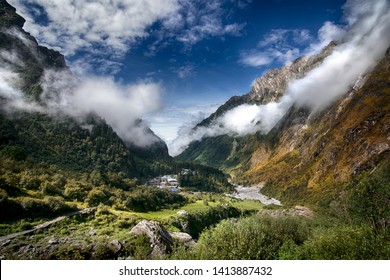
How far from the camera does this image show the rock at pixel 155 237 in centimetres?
5713

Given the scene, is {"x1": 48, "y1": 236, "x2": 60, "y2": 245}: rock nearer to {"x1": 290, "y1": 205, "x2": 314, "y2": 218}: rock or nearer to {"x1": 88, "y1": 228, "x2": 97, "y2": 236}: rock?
{"x1": 88, "y1": 228, "x2": 97, "y2": 236}: rock

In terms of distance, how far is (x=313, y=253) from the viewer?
54.5 m

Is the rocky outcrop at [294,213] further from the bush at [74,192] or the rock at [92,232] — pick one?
the rock at [92,232]

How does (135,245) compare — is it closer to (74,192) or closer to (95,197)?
(74,192)

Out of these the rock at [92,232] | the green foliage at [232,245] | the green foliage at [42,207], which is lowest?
the green foliage at [232,245]

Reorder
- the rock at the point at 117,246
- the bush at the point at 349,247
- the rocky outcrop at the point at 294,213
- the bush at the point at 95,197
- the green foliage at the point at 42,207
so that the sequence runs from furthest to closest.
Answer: the rocky outcrop at the point at 294,213 < the bush at the point at 95,197 < the green foliage at the point at 42,207 < the rock at the point at 117,246 < the bush at the point at 349,247

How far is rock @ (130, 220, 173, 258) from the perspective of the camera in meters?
57.1

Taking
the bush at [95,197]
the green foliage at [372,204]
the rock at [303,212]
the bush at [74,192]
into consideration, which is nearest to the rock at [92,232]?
the bush at [95,197]

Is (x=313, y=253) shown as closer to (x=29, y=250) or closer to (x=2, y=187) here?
(x=29, y=250)

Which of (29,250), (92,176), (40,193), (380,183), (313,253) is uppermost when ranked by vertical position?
(92,176)

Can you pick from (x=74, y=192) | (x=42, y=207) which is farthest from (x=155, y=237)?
(x=74, y=192)

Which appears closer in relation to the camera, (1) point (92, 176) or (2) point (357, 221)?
(2) point (357, 221)
